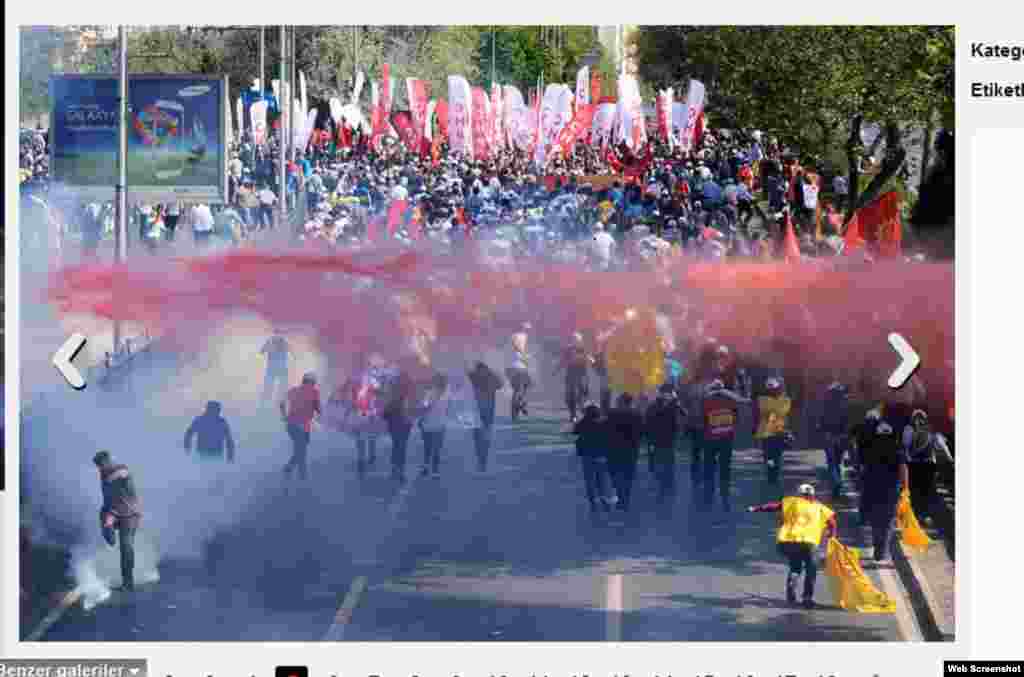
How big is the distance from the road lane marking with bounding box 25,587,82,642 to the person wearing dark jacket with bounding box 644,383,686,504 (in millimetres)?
6694

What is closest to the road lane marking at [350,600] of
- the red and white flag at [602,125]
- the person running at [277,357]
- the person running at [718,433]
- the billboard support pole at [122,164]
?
the person running at [277,357]

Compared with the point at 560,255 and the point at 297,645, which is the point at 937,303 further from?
the point at 297,645

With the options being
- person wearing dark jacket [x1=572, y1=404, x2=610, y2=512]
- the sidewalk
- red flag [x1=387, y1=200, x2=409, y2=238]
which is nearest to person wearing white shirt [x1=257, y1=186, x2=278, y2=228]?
red flag [x1=387, y1=200, x2=409, y2=238]

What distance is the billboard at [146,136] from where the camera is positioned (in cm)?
3000

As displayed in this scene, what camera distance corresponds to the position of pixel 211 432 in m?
23.6

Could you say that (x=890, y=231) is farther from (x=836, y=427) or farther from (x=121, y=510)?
(x=121, y=510)

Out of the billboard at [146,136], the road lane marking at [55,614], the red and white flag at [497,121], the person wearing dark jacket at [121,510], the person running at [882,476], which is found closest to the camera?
→ the road lane marking at [55,614]

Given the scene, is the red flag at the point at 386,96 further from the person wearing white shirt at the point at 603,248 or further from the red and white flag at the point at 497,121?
the person wearing white shirt at the point at 603,248

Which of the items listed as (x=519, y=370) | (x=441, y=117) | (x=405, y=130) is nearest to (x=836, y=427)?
(x=519, y=370)

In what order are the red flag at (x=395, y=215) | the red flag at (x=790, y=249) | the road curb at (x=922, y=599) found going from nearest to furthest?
the road curb at (x=922, y=599), the red flag at (x=790, y=249), the red flag at (x=395, y=215)

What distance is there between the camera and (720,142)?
4850 cm

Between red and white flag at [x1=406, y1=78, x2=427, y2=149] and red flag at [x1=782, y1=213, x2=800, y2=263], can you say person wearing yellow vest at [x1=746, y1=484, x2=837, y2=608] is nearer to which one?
red flag at [x1=782, y1=213, x2=800, y2=263]

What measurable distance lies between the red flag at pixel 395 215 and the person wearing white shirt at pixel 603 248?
4.22 metres

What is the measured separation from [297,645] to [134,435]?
691cm
